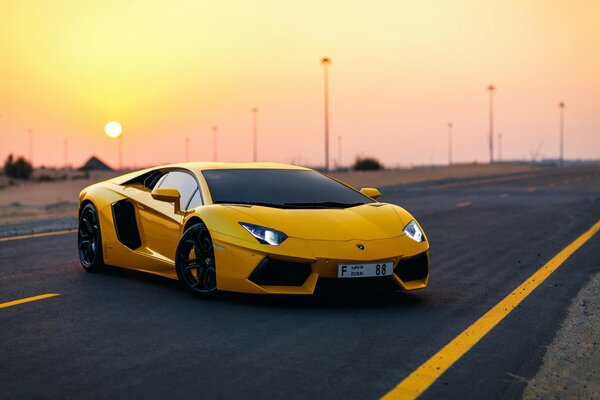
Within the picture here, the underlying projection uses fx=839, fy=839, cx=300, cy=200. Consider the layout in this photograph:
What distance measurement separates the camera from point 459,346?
595 centimetres

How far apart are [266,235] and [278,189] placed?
1191mm

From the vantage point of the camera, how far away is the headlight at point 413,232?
7.89 metres

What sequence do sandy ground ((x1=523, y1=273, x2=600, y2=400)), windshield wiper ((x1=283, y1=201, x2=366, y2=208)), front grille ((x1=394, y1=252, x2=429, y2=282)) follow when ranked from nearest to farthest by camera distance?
sandy ground ((x1=523, y1=273, x2=600, y2=400)), front grille ((x1=394, y1=252, x2=429, y2=282)), windshield wiper ((x1=283, y1=201, x2=366, y2=208))

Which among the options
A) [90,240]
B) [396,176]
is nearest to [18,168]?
[396,176]

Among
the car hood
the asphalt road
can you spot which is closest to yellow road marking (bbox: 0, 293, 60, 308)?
the asphalt road

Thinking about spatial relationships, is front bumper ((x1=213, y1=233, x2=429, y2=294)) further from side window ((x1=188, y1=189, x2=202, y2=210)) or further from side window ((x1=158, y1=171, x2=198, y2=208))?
side window ((x1=158, y1=171, x2=198, y2=208))

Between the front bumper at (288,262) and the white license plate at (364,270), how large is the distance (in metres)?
0.04

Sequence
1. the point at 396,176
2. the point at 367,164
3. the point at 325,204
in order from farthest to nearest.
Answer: the point at 367,164
the point at 396,176
the point at 325,204

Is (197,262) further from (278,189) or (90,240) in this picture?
(90,240)

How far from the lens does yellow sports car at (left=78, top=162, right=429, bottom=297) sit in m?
7.23

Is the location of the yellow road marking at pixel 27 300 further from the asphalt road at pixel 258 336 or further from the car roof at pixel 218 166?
the car roof at pixel 218 166

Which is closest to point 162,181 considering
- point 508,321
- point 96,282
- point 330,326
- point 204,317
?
point 96,282

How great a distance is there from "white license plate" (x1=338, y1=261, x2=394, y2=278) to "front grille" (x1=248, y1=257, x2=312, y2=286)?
29cm

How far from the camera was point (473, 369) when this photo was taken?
5305 mm
